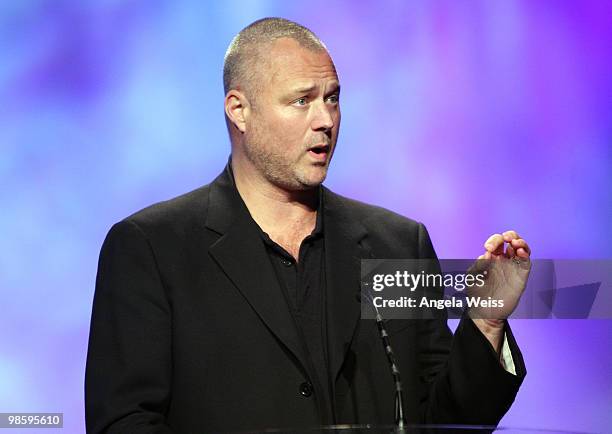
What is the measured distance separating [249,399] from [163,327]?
0.27 meters

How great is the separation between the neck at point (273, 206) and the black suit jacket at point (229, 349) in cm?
7

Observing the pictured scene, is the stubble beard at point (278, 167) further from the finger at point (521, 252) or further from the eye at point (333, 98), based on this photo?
the finger at point (521, 252)

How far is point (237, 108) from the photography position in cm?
283

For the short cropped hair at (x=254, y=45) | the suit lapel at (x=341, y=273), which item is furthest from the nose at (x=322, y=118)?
the suit lapel at (x=341, y=273)

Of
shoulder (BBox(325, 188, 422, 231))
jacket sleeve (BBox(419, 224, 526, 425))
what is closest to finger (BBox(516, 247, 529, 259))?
jacket sleeve (BBox(419, 224, 526, 425))

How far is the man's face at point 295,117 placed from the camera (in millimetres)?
2674

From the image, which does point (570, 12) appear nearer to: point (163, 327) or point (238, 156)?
point (238, 156)

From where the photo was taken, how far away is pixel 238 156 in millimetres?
2828

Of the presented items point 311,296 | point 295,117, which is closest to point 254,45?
point 295,117

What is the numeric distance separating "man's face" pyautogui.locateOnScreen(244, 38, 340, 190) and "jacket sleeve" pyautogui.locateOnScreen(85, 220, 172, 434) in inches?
15.8

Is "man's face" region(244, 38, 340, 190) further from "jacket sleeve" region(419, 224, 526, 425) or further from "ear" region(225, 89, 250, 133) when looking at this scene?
"jacket sleeve" region(419, 224, 526, 425)

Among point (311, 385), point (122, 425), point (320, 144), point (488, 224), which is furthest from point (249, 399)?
point (488, 224)

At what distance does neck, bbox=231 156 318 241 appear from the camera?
275cm

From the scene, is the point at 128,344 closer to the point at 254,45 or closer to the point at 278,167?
the point at 278,167
